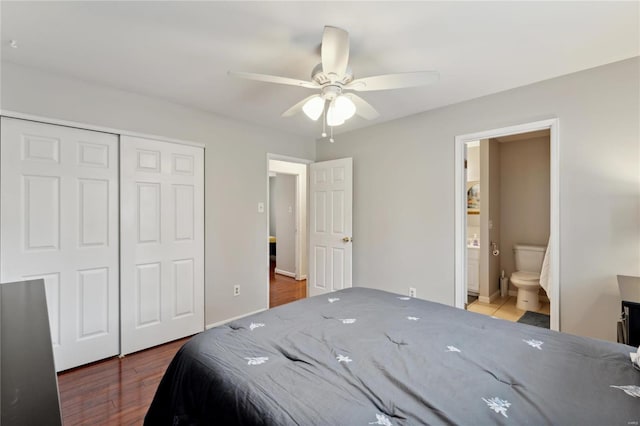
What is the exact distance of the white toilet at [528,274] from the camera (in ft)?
12.4

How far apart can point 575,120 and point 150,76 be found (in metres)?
3.37

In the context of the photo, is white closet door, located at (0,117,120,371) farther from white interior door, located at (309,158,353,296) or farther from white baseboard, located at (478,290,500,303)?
white baseboard, located at (478,290,500,303)

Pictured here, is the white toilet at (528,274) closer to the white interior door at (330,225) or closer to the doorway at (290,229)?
the white interior door at (330,225)

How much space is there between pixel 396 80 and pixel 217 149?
2206 millimetres

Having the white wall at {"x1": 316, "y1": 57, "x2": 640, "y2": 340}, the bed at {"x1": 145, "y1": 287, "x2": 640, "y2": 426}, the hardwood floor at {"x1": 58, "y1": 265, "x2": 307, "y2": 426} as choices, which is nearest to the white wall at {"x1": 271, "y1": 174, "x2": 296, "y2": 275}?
the white wall at {"x1": 316, "y1": 57, "x2": 640, "y2": 340}

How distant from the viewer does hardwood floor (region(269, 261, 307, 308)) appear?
439 cm

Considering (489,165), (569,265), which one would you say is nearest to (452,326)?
(569,265)

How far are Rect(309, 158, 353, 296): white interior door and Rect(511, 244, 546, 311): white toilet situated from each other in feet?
7.43

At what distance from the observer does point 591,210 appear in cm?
224

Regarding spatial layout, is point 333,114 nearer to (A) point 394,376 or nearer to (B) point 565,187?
(A) point 394,376

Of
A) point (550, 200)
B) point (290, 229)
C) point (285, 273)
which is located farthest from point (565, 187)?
point (285, 273)

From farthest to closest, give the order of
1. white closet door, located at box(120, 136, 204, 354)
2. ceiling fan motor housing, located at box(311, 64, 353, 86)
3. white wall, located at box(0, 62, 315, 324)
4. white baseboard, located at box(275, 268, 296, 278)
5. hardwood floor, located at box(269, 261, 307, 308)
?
white baseboard, located at box(275, 268, 296, 278)
hardwood floor, located at box(269, 261, 307, 308)
white closet door, located at box(120, 136, 204, 354)
white wall, located at box(0, 62, 315, 324)
ceiling fan motor housing, located at box(311, 64, 353, 86)

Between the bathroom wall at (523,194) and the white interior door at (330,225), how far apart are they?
2530mm

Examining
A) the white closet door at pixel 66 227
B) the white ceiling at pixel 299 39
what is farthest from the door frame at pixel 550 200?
the white closet door at pixel 66 227
